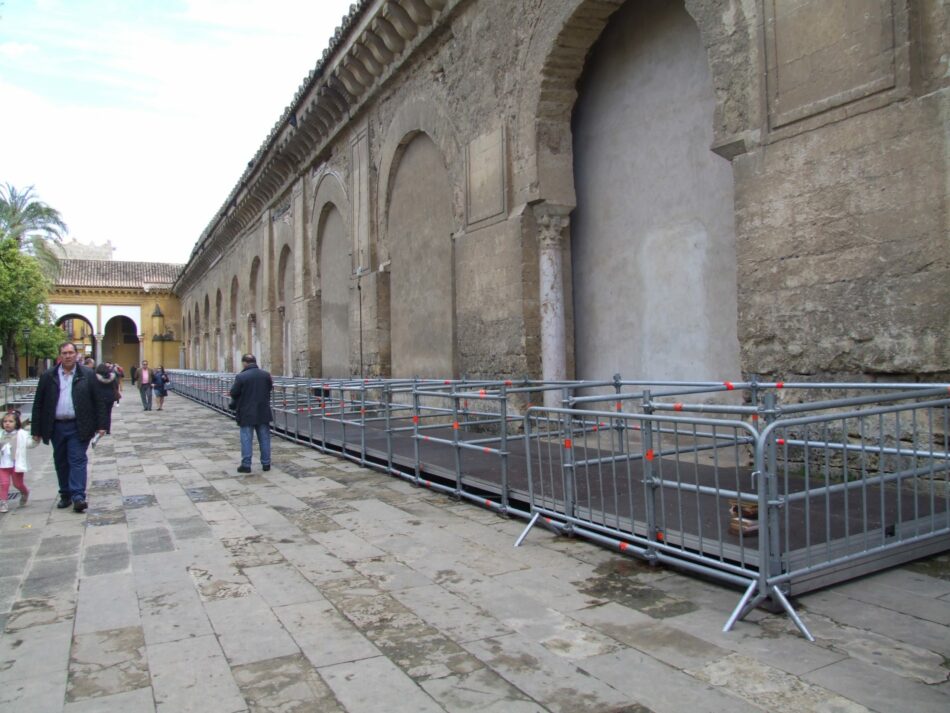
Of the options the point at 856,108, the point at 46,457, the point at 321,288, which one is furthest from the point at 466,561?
the point at 321,288

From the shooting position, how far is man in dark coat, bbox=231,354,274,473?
9148mm

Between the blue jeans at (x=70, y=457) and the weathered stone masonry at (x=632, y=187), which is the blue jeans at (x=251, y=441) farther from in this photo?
the weathered stone masonry at (x=632, y=187)

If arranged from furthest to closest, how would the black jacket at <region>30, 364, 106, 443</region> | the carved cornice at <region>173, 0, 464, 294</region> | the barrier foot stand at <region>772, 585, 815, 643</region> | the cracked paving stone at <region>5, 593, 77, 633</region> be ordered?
1. the carved cornice at <region>173, 0, 464, 294</region>
2. the black jacket at <region>30, 364, 106, 443</region>
3. the cracked paving stone at <region>5, 593, 77, 633</region>
4. the barrier foot stand at <region>772, 585, 815, 643</region>

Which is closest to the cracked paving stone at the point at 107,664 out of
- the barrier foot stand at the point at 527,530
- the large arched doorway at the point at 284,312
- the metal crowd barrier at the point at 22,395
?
the barrier foot stand at the point at 527,530

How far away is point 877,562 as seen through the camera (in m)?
4.14

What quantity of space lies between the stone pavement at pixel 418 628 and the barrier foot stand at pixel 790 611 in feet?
0.19

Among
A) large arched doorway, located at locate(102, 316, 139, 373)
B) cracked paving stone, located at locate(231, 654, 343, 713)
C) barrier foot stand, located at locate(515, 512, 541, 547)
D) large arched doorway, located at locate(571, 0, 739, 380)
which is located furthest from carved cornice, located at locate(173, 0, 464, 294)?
large arched doorway, located at locate(102, 316, 139, 373)

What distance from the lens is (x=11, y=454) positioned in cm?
714

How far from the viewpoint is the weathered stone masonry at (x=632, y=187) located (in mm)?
5465

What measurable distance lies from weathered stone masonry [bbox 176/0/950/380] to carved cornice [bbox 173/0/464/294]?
2.8 inches

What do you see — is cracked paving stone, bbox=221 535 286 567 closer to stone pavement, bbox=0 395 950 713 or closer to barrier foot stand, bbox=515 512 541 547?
stone pavement, bbox=0 395 950 713

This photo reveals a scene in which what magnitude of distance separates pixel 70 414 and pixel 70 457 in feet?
1.40

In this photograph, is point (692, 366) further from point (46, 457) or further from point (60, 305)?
point (60, 305)

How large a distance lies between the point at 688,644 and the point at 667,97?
7.13 m
